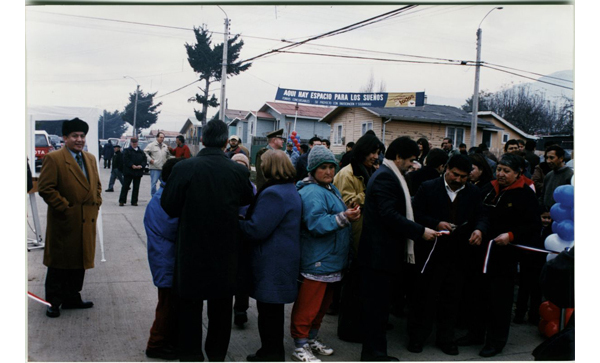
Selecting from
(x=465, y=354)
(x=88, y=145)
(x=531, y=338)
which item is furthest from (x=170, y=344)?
(x=531, y=338)

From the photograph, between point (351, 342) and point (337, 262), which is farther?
point (351, 342)

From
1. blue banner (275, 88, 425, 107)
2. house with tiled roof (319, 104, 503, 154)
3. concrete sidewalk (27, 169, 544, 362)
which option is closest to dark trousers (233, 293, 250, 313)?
concrete sidewalk (27, 169, 544, 362)

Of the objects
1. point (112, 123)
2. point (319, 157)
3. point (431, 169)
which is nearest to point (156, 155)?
point (431, 169)

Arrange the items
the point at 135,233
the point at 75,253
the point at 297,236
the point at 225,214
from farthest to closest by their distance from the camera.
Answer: the point at 135,233
the point at 75,253
the point at 297,236
the point at 225,214

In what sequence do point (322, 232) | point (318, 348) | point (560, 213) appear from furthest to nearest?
1. point (318, 348)
2. point (560, 213)
3. point (322, 232)

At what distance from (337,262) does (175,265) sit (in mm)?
1281

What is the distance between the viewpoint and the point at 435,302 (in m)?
4.56

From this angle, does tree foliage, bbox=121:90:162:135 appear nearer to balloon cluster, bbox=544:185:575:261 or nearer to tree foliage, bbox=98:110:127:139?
tree foliage, bbox=98:110:127:139

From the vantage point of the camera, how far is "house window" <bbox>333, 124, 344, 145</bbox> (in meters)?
33.3

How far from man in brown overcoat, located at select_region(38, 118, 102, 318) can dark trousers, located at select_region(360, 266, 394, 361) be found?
2724mm

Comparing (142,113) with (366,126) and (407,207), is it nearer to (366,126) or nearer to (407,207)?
(366,126)

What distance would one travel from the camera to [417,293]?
15.1 ft

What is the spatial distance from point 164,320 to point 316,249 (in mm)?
1337

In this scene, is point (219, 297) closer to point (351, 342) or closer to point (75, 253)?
point (351, 342)
